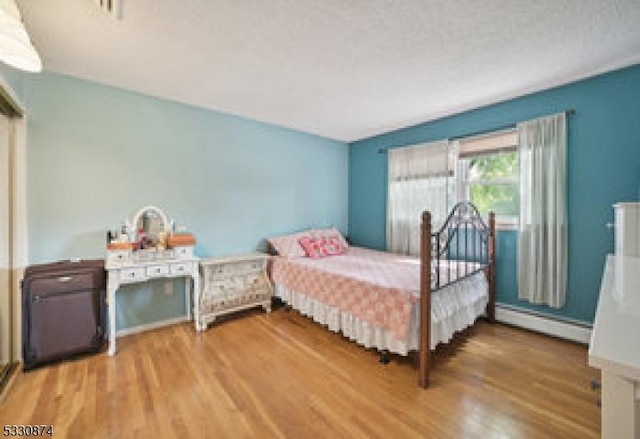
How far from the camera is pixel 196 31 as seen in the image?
5.75 feet

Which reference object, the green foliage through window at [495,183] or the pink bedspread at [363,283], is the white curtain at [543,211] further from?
the pink bedspread at [363,283]

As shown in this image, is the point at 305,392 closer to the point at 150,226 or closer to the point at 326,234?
the point at 150,226

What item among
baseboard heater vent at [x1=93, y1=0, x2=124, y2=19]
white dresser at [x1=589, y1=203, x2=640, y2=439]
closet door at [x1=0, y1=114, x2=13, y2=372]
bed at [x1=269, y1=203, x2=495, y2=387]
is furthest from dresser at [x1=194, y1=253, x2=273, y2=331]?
white dresser at [x1=589, y1=203, x2=640, y2=439]

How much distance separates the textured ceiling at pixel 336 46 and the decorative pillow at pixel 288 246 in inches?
65.0

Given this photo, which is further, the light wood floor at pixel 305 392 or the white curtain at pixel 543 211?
the white curtain at pixel 543 211

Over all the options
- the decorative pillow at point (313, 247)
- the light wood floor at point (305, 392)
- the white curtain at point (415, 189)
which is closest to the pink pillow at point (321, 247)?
the decorative pillow at point (313, 247)

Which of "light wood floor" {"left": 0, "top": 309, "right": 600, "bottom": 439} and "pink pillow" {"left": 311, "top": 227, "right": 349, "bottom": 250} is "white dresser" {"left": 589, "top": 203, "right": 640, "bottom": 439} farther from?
"pink pillow" {"left": 311, "top": 227, "right": 349, "bottom": 250}

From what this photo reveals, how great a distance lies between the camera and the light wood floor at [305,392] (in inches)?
58.1

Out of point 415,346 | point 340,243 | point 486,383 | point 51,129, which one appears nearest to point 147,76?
point 51,129

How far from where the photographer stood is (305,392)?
5.83 ft

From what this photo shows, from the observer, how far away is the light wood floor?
1.48 m

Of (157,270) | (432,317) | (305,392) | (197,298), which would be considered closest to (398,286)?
(432,317)

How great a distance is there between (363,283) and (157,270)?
6.12ft

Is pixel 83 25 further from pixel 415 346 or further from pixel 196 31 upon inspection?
pixel 415 346
